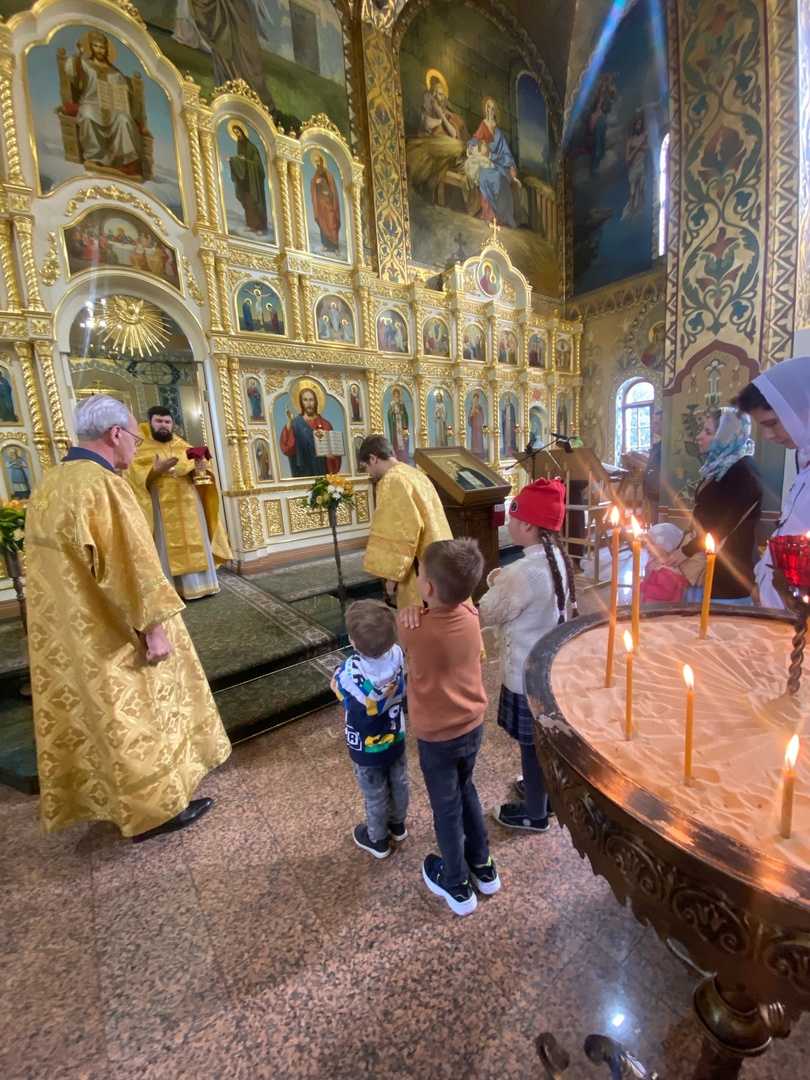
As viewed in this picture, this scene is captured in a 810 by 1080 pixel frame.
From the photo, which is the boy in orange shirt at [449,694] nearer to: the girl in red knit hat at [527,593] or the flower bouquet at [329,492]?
the girl in red knit hat at [527,593]

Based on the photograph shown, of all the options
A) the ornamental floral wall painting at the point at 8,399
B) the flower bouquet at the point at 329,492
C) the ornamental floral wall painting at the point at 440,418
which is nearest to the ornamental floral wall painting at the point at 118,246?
the ornamental floral wall painting at the point at 8,399

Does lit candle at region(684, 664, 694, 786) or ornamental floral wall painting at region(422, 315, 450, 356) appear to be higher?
ornamental floral wall painting at region(422, 315, 450, 356)

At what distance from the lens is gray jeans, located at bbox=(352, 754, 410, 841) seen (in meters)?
1.95

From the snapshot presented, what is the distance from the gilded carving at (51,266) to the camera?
5117 mm

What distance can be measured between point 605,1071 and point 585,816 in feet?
3.51

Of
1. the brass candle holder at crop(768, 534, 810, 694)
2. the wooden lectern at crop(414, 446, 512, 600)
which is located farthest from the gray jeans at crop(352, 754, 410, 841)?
the wooden lectern at crop(414, 446, 512, 600)

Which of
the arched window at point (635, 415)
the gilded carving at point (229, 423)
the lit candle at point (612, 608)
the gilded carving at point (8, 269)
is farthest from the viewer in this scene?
the arched window at point (635, 415)

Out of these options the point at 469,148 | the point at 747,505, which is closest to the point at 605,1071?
the point at 747,505

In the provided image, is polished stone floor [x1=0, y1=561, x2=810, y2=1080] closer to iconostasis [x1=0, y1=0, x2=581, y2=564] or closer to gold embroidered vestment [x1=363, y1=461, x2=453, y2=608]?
gold embroidered vestment [x1=363, y1=461, x2=453, y2=608]

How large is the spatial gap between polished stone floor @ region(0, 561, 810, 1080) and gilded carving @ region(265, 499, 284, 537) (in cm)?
499

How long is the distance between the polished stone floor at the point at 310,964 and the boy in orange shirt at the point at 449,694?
25 cm

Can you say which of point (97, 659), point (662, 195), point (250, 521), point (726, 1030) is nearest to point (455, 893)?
point (726, 1030)

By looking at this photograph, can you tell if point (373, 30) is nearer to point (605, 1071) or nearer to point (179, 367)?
point (179, 367)

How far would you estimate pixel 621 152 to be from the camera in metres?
11.2
